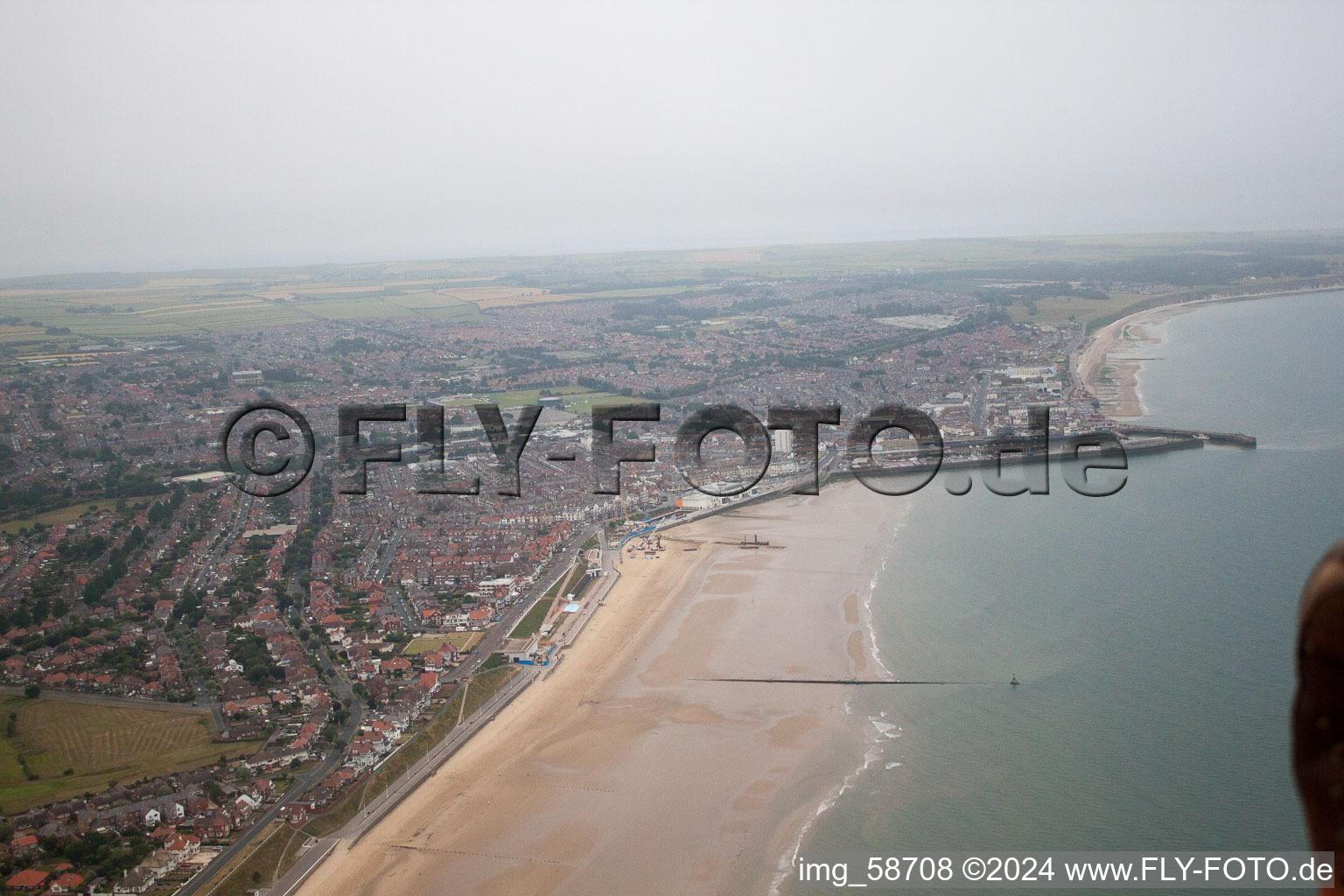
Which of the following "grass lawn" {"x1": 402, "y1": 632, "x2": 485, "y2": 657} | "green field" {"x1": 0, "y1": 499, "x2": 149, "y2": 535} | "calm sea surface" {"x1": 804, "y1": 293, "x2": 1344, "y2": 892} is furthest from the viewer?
"green field" {"x1": 0, "y1": 499, "x2": 149, "y2": 535}

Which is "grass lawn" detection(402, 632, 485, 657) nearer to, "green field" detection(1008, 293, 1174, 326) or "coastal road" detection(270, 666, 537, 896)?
"coastal road" detection(270, 666, 537, 896)

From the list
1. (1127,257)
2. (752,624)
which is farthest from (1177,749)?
(1127,257)

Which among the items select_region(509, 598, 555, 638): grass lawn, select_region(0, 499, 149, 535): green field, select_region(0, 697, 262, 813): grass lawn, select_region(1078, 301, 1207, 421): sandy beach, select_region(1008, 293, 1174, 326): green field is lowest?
select_region(0, 697, 262, 813): grass lawn

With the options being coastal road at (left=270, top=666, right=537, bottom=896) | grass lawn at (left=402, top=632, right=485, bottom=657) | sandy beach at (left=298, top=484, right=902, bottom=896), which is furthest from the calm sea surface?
grass lawn at (left=402, top=632, right=485, bottom=657)

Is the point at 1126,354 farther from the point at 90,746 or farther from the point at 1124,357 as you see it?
the point at 90,746

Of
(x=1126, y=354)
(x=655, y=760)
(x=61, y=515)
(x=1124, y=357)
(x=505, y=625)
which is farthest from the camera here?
(x=1126, y=354)

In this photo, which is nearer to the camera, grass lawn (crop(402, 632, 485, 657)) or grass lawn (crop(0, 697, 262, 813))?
grass lawn (crop(0, 697, 262, 813))

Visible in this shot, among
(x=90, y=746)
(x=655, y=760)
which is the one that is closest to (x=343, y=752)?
(x=90, y=746)
